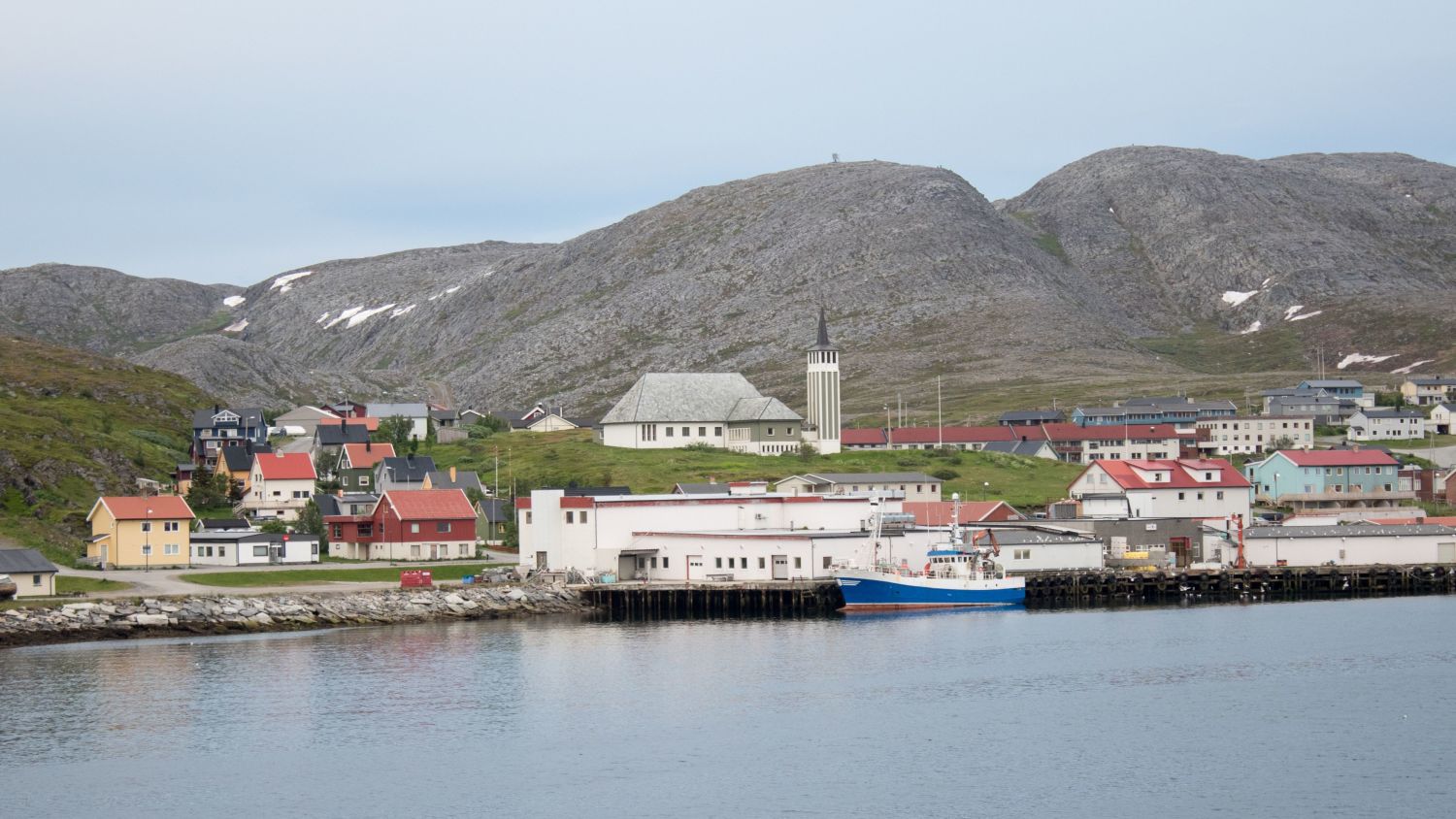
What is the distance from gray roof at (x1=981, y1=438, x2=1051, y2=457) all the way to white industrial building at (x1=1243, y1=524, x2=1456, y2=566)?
48.6m

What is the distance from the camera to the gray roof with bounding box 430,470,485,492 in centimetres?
10394

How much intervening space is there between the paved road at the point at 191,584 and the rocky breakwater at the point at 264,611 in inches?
67.9

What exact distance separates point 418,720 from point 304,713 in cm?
380

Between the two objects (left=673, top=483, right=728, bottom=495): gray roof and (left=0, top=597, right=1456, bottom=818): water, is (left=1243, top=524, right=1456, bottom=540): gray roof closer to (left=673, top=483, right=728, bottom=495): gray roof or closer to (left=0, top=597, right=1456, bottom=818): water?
(left=0, top=597, right=1456, bottom=818): water

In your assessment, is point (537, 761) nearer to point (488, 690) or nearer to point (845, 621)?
point (488, 690)

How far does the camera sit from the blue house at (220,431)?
12250 centimetres

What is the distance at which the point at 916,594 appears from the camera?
77.9 metres

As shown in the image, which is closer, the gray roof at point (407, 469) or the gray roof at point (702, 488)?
the gray roof at point (702, 488)

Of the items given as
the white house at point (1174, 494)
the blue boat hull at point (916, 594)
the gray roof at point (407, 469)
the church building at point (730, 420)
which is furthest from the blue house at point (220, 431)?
the white house at point (1174, 494)

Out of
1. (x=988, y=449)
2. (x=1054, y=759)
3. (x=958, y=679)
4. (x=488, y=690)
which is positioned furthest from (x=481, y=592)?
(x=988, y=449)

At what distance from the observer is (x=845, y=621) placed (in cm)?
7269

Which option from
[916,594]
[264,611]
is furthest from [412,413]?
[916,594]

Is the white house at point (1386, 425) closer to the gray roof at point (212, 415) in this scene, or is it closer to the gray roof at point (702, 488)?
the gray roof at point (702, 488)

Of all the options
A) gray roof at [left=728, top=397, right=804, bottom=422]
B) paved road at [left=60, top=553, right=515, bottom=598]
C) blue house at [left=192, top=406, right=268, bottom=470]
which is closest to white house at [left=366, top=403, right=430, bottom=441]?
blue house at [left=192, top=406, right=268, bottom=470]
